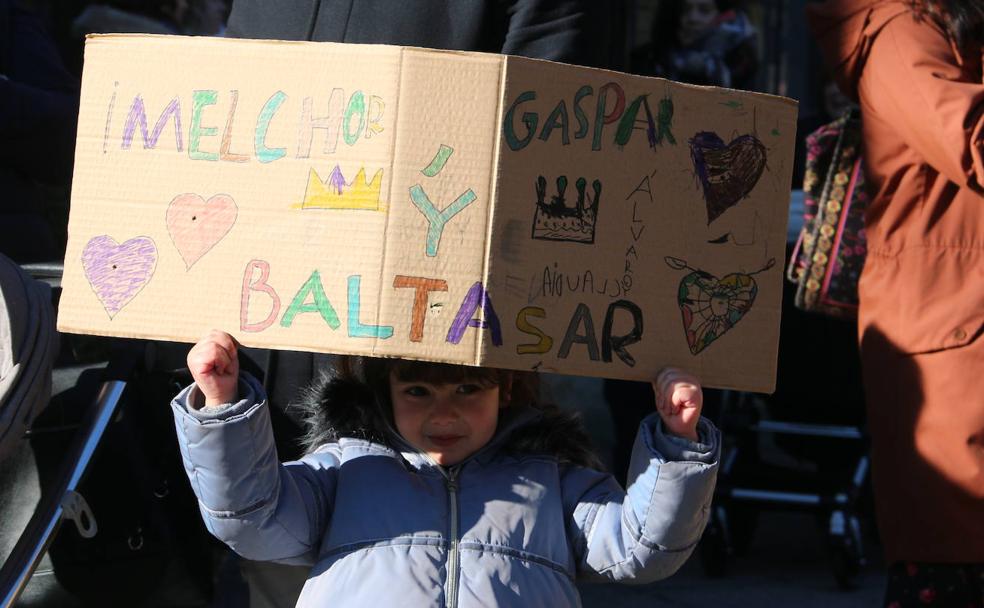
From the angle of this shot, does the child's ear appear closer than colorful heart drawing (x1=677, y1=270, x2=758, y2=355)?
No

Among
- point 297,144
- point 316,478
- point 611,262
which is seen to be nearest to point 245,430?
point 316,478

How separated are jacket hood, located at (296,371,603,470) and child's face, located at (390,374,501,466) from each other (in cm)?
5

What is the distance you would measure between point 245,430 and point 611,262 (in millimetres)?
680

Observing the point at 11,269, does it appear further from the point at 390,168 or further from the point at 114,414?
the point at 390,168

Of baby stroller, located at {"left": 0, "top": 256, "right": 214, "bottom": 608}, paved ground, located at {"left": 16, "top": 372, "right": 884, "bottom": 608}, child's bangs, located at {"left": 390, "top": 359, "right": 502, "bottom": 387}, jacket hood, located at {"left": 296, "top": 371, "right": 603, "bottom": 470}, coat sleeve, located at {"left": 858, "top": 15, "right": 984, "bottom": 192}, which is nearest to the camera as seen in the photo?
child's bangs, located at {"left": 390, "top": 359, "right": 502, "bottom": 387}

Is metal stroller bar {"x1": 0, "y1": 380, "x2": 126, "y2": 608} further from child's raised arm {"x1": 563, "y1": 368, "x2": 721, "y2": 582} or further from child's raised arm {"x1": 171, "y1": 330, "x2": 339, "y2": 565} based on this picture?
child's raised arm {"x1": 563, "y1": 368, "x2": 721, "y2": 582}

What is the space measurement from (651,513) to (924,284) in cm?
120

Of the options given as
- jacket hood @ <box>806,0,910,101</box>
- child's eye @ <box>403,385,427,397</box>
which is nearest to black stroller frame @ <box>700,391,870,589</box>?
jacket hood @ <box>806,0,910,101</box>

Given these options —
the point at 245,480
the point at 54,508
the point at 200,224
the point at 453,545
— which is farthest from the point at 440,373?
the point at 54,508

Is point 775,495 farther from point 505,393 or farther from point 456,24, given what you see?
point 456,24

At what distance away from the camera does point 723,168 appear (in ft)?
7.78

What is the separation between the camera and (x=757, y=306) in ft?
7.80

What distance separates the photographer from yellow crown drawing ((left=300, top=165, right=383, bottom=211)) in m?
2.26

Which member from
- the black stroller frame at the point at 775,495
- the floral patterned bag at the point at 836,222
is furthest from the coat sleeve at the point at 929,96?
the black stroller frame at the point at 775,495
